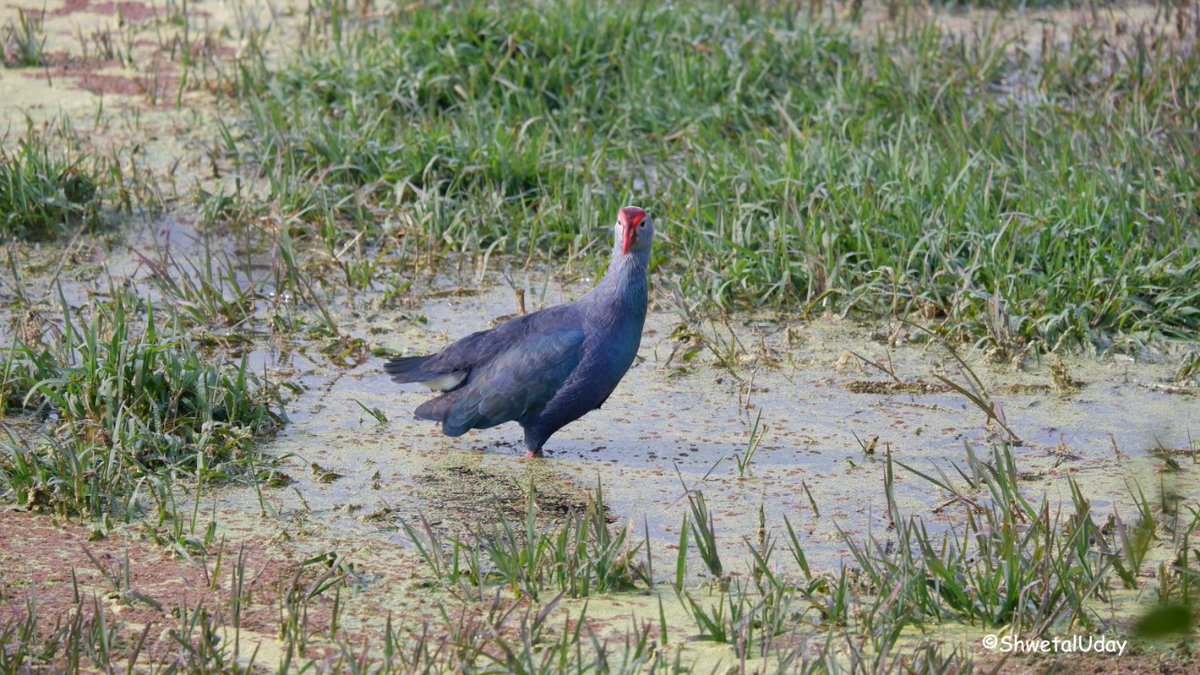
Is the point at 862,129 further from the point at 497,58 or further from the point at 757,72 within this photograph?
the point at 497,58

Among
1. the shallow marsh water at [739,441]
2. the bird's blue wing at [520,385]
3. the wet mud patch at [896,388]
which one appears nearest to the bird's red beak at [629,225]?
the bird's blue wing at [520,385]

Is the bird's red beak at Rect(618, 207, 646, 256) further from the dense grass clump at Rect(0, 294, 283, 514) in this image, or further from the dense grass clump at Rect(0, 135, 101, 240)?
the dense grass clump at Rect(0, 135, 101, 240)

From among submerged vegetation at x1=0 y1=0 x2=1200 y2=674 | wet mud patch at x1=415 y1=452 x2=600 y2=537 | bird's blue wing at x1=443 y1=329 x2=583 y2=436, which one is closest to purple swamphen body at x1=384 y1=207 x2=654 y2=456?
bird's blue wing at x1=443 y1=329 x2=583 y2=436

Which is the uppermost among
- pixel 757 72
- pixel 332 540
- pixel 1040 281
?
pixel 757 72

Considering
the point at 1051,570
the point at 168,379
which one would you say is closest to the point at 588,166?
the point at 168,379

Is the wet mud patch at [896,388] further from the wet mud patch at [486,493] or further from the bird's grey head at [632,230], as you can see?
the wet mud patch at [486,493]

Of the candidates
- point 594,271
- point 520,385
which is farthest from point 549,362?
point 594,271

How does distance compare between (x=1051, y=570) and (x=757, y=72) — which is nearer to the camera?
(x=1051, y=570)

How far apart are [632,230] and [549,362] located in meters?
0.50

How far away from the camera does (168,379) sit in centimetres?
463

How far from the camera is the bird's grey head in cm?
468

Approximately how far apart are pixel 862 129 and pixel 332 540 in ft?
12.4

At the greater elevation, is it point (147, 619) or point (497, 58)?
point (497, 58)

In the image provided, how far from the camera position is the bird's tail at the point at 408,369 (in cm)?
475
